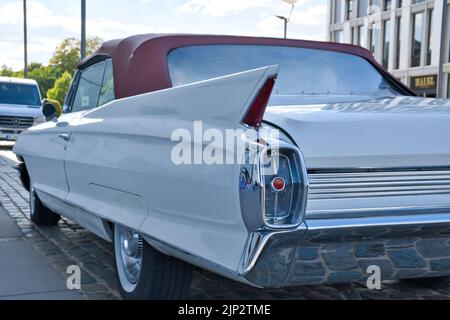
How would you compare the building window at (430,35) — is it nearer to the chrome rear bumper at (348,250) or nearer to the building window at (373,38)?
the building window at (373,38)

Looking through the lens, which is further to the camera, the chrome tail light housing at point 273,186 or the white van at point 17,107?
the white van at point 17,107

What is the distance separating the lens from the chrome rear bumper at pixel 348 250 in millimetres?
2416

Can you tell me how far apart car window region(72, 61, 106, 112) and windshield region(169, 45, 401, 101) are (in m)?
0.89

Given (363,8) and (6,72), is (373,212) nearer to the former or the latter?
(363,8)

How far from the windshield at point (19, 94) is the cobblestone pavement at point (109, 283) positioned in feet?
43.4

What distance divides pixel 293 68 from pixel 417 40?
Answer: 30972mm

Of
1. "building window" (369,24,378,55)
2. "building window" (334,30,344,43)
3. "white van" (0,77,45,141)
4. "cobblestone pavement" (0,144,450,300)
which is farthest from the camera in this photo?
"building window" (334,30,344,43)

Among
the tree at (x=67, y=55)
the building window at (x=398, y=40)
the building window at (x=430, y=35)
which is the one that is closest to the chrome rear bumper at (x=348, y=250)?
the building window at (x=430, y=35)

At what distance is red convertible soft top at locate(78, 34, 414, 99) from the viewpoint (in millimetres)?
3791

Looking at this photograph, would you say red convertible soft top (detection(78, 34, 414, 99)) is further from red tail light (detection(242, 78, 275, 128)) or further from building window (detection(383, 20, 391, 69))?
building window (detection(383, 20, 391, 69))

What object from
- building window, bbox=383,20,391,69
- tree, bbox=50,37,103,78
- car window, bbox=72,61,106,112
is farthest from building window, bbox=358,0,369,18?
tree, bbox=50,37,103,78

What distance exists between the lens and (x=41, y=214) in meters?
6.15

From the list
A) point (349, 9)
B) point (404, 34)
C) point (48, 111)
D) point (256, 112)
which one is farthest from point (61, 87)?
point (256, 112)

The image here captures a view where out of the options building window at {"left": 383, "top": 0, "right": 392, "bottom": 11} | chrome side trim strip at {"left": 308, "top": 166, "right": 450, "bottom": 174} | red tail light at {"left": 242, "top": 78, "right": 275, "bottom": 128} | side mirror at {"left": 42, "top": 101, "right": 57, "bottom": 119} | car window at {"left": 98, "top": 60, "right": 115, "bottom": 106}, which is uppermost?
building window at {"left": 383, "top": 0, "right": 392, "bottom": 11}
